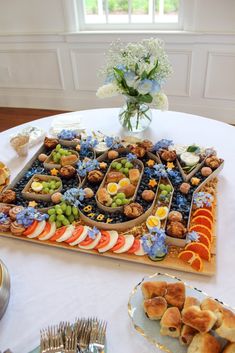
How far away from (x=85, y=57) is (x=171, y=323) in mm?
3255

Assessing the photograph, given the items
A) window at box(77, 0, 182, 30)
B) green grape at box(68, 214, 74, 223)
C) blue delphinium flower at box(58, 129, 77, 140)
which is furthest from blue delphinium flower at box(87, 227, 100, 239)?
window at box(77, 0, 182, 30)

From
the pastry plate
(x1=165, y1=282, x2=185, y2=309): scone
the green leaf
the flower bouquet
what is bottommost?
the pastry plate

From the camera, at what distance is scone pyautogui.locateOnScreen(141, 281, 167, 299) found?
0.93 metres

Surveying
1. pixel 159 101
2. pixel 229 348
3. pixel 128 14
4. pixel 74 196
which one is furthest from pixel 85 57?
pixel 229 348

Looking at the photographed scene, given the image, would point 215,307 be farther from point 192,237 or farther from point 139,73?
point 139,73

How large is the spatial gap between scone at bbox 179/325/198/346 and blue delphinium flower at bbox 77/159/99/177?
0.84 metres

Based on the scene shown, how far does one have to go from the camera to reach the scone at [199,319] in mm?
795

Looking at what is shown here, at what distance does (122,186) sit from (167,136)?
569 mm

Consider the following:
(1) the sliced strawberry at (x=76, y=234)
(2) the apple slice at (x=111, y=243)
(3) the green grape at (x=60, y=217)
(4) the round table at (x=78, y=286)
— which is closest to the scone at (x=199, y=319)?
(4) the round table at (x=78, y=286)

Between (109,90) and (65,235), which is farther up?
(109,90)

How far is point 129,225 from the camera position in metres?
1.23

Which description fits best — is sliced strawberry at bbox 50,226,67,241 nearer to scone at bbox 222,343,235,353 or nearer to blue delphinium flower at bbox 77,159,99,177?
blue delphinium flower at bbox 77,159,99,177

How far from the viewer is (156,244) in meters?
1.10

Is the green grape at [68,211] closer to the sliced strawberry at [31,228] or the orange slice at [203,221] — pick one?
the sliced strawberry at [31,228]
